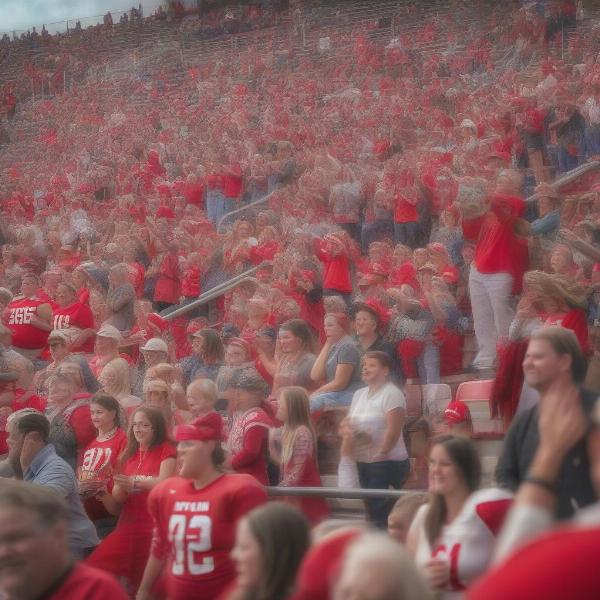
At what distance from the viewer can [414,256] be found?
31.3ft

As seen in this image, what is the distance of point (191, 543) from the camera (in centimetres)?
482

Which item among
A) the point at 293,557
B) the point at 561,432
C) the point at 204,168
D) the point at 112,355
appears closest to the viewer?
the point at 561,432

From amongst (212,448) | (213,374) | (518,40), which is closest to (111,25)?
(518,40)

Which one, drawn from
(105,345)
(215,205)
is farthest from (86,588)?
(215,205)

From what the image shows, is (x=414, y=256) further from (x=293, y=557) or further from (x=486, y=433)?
(x=293, y=557)

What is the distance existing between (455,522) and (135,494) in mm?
2502

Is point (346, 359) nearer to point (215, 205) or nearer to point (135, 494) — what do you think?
point (135, 494)

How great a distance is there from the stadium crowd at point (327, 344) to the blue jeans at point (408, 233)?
4cm

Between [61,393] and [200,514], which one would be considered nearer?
[200,514]

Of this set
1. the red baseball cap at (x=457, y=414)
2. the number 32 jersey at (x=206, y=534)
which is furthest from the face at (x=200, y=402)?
the number 32 jersey at (x=206, y=534)

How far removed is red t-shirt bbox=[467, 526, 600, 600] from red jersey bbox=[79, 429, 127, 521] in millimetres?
4929

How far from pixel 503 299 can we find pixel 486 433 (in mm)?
1919

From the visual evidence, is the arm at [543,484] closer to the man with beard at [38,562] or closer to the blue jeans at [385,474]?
the man with beard at [38,562]

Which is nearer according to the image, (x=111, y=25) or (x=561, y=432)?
(x=561, y=432)
